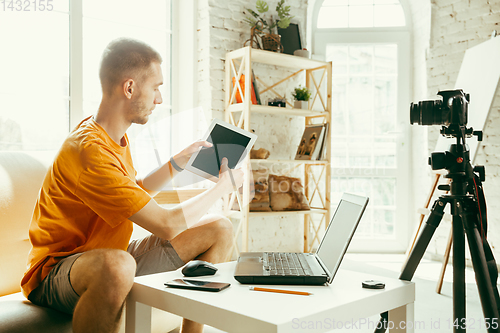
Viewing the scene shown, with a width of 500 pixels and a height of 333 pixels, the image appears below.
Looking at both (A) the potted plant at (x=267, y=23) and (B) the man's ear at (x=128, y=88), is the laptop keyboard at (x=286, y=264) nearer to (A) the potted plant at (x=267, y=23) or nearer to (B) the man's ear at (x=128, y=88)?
(B) the man's ear at (x=128, y=88)

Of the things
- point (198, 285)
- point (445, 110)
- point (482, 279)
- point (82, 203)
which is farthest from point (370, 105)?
point (198, 285)

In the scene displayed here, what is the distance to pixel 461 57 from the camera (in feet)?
11.2

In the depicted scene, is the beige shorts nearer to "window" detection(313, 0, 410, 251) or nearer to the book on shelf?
the book on shelf

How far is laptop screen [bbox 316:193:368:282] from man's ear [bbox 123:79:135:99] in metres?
0.71

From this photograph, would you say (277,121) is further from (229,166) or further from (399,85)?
(229,166)

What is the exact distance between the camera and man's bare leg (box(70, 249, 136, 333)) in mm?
1040

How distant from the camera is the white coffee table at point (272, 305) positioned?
0.79 meters

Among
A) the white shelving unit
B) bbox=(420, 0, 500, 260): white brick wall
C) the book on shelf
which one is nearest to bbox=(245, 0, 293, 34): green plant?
the white shelving unit

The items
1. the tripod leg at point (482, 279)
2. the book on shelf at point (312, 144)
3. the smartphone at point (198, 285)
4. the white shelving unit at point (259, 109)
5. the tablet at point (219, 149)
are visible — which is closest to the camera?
the smartphone at point (198, 285)

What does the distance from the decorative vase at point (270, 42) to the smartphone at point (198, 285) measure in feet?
7.97

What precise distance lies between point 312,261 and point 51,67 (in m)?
2.23

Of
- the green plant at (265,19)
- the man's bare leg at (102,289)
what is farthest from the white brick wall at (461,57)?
the man's bare leg at (102,289)

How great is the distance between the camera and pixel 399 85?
3.84 meters

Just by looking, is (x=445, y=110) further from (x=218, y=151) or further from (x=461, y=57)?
(x=461, y=57)
